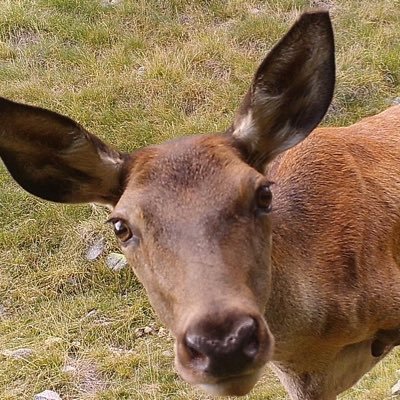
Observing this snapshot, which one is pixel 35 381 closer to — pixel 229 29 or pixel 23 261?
pixel 23 261

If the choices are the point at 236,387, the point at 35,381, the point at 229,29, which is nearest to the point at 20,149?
the point at 236,387

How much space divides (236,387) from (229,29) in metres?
9.49

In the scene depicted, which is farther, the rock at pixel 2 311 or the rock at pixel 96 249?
the rock at pixel 96 249

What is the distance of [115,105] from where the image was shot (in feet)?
38.9

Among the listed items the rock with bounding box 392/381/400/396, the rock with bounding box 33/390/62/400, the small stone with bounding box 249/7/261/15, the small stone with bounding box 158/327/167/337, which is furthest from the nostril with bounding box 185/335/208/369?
the small stone with bounding box 249/7/261/15

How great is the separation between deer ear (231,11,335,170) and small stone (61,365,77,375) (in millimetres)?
4410

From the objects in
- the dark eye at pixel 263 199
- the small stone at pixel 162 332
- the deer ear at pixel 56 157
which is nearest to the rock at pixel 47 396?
the small stone at pixel 162 332

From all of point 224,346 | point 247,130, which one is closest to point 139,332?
point 247,130

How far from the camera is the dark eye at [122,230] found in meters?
4.38

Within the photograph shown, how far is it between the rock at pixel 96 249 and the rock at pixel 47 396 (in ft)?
5.98

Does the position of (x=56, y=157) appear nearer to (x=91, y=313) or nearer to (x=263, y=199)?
(x=263, y=199)

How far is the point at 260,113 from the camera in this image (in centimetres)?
475

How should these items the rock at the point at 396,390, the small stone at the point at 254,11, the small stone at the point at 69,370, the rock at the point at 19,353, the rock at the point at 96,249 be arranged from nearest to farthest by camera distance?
1. the rock at the point at 396,390
2. the small stone at the point at 69,370
3. the rock at the point at 19,353
4. the rock at the point at 96,249
5. the small stone at the point at 254,11

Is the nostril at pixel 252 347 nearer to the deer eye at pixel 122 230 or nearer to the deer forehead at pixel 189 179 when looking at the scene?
the deer forehead at pixel 189 179
